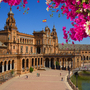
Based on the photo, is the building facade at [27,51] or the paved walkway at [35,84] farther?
the building facade at [27,51]

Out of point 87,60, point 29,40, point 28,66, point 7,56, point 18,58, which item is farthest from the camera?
point 87,60

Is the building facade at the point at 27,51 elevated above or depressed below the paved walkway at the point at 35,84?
above

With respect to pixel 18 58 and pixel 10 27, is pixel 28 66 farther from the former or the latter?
pixel 10 27

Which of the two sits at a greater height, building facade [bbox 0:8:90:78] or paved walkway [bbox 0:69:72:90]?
building facade [bbox 0:8:90:78]

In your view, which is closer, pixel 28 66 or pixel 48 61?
pixel 28 66

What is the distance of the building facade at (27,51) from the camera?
6234cm

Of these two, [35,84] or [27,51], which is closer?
[35,84]

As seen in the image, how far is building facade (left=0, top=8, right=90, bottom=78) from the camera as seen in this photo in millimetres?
62344

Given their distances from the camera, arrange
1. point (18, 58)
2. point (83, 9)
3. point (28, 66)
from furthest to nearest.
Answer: point (28, 66) < point (18, 58) < point (83, 9)

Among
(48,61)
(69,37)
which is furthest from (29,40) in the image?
(69,37)

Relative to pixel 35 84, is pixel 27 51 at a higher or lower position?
higher

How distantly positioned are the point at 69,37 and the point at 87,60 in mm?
121413

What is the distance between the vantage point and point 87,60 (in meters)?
123

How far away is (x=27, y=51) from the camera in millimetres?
79750
